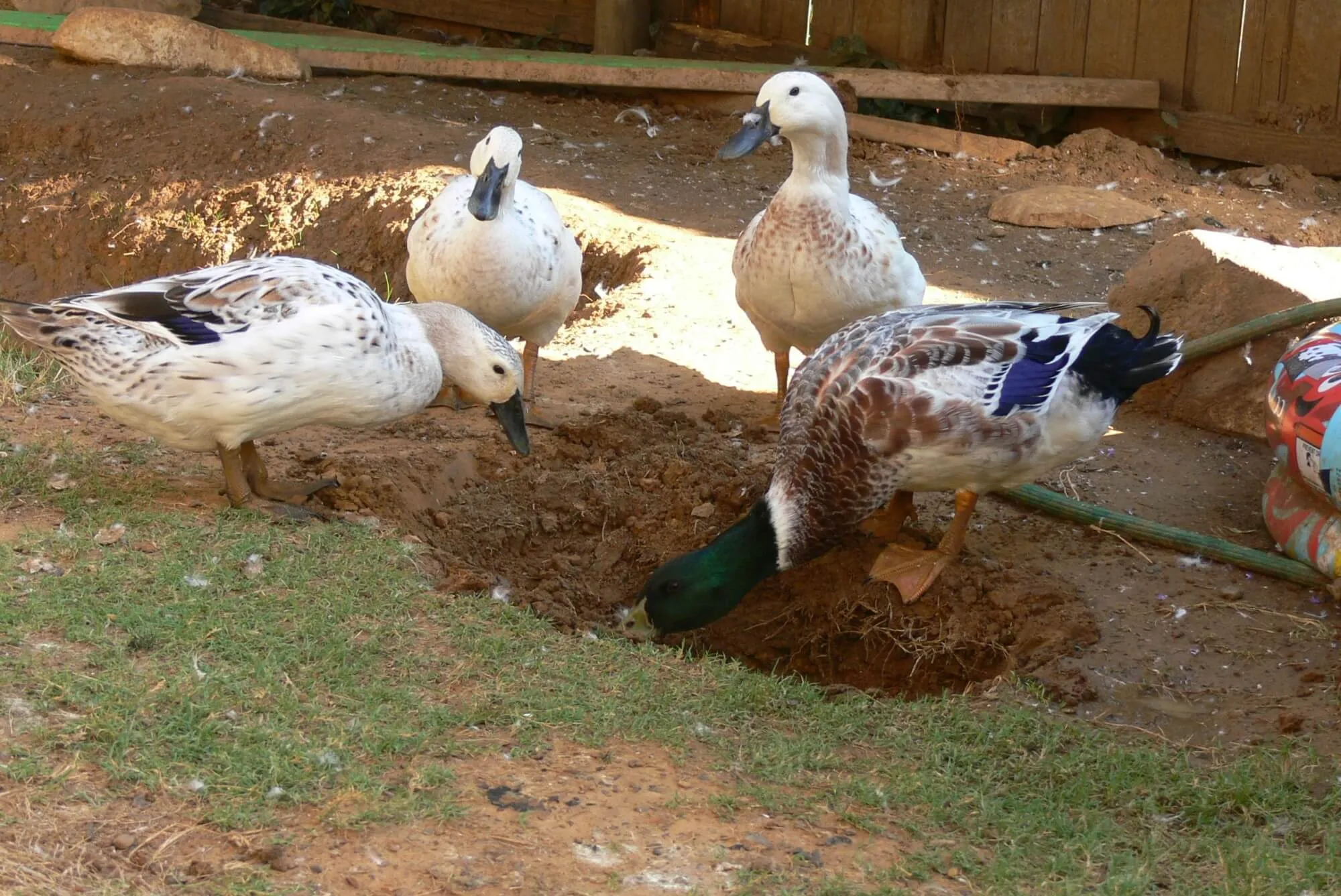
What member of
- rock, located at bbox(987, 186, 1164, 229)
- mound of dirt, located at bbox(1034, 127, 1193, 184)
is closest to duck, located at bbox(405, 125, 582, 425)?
rock, located at bbox(987, 186, 1164, 229)

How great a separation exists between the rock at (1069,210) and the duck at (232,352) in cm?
517

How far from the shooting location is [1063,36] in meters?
10.0

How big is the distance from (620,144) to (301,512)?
18.9 ft

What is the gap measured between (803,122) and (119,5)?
829 centimetres

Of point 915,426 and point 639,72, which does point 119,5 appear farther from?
point 915,426

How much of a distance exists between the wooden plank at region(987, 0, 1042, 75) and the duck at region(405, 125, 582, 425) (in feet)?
18.1

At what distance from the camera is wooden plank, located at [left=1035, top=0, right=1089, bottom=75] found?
9906 millimetres

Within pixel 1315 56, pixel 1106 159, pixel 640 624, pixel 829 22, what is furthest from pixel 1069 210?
pixel 640 624

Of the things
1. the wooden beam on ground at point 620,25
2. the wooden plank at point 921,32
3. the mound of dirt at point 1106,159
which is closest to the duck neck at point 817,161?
the mound of dirt at point 1106,159

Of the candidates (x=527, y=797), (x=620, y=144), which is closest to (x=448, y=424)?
(x=527, y=797)

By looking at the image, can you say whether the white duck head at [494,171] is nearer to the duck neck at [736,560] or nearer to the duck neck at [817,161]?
the duck neck at [817,161]

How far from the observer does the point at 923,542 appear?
4945 millimetres

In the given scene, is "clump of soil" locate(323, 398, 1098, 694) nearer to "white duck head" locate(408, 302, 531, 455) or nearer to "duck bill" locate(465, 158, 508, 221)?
"white duck head" locate(408, 302, 531, 455)

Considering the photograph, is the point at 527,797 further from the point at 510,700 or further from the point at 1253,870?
the point at 1253,870
